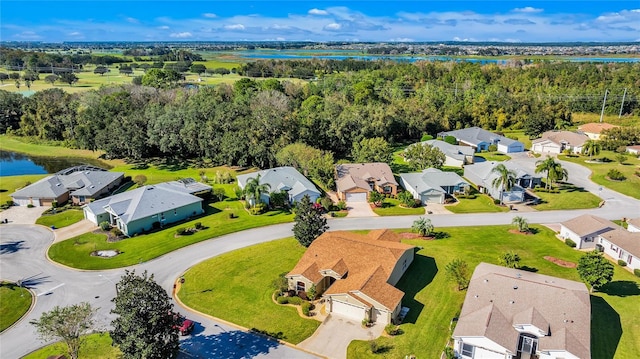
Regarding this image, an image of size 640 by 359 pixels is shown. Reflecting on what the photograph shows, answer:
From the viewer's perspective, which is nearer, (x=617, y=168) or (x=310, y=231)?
(x=310, y=231)

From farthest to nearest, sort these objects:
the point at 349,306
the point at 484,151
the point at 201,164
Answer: the point at 484,151, the point at 201,164, the point at 349,306

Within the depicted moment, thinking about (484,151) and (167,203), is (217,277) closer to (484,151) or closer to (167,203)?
(167,203)

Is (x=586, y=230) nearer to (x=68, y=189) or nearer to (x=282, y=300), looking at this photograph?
(x=282, y=300)

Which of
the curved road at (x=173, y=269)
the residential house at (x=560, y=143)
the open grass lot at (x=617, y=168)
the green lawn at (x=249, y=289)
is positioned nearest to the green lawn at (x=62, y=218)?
the curved road at (x=173, y=269)

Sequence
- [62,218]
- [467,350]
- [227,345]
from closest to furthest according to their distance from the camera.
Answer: [467,350]
[227,345]
[62,218]

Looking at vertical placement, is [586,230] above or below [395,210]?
above

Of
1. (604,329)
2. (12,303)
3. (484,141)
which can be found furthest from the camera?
(484,141)

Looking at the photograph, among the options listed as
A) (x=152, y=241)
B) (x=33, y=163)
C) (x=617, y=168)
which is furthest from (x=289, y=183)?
(x=33, y=163)

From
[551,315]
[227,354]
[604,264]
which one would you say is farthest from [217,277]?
[604,264]
